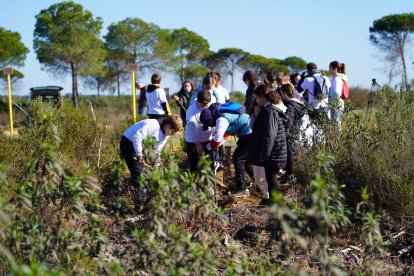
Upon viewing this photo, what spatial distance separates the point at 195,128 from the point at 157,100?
105 inches

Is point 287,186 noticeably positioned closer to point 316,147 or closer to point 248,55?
point 316,147

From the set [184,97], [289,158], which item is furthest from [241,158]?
[184,97]

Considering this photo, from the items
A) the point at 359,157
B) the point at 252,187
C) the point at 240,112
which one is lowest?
the point at 252,187

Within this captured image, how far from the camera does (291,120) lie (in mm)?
6988

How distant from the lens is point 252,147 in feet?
20.0

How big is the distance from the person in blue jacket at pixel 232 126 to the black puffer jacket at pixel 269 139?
21.7 inches

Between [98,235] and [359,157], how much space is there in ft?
10.9

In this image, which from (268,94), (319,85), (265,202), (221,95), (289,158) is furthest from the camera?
(319,85)

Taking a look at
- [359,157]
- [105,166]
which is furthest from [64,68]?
[359,157]

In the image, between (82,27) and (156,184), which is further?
(82,27)

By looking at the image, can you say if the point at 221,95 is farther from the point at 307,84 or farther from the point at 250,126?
the point at 250,126

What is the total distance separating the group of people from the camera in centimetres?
602

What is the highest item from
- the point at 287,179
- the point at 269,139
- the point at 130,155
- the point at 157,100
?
the point at 157,100

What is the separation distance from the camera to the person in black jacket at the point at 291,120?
6.84 m
